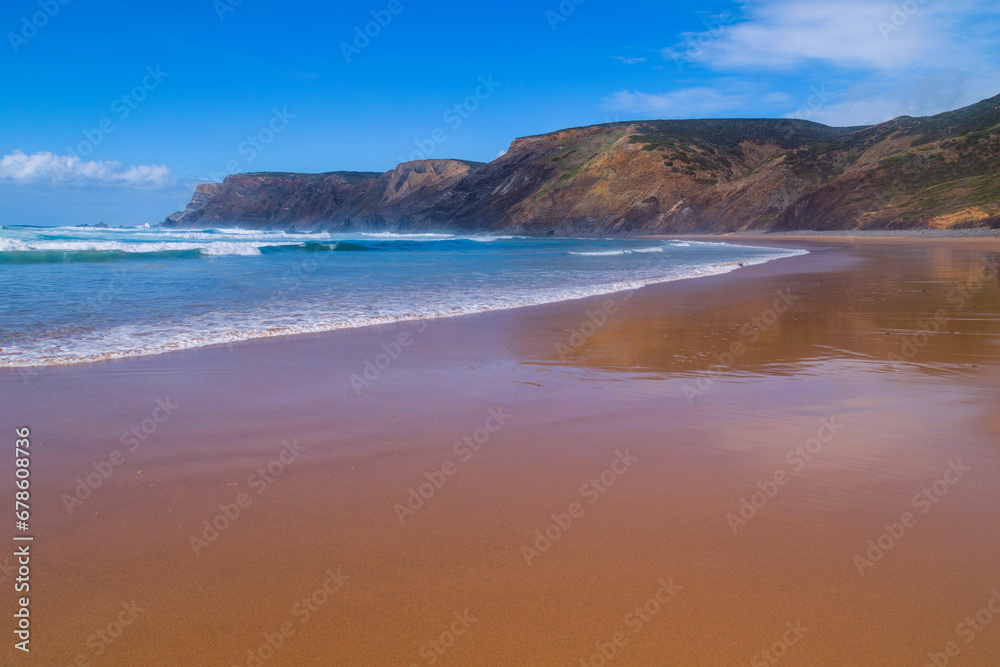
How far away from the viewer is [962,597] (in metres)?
2.19

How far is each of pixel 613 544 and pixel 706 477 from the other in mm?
965

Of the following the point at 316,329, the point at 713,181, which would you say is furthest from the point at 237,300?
the point at 713,181

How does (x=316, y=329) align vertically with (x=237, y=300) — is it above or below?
below

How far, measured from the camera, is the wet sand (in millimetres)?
2062

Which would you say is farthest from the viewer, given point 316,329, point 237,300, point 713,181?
point 713,181

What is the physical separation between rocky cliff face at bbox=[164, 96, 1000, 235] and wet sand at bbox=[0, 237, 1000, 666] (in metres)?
43.8

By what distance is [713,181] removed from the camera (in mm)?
77688

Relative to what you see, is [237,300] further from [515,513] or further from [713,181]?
[713,181]

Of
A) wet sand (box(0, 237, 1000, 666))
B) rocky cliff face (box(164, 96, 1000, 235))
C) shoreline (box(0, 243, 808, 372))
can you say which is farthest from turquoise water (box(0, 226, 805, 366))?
rocky cliff face (box(164, 96, 1000, 235))

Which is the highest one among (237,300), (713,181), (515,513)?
(713,181)

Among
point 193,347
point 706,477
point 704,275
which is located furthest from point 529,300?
point 706,477

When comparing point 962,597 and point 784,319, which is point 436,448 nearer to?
point 962,597

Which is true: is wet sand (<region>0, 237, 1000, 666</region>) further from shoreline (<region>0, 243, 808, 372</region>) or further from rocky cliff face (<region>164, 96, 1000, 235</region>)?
rocky cliff face (<region>164, 96, 1000, 235</region>)

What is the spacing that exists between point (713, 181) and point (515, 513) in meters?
82.0
